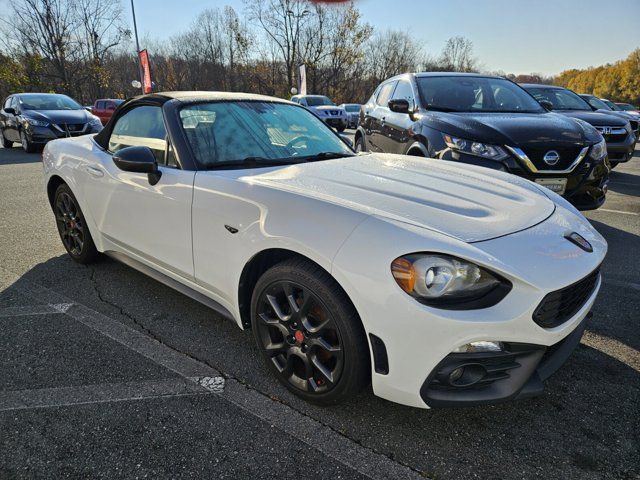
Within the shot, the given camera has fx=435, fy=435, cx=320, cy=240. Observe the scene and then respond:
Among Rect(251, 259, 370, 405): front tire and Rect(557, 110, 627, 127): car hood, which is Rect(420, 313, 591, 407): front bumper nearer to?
Rect(251, 259, 370, 405): front tire

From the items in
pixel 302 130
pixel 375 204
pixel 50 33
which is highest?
pixel 50 33

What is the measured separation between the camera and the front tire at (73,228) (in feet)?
11.5

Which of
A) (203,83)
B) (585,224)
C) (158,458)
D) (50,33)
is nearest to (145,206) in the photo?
(158,458)

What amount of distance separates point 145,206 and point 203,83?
190 feet

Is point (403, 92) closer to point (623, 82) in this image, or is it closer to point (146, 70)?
→ point (146, 70)

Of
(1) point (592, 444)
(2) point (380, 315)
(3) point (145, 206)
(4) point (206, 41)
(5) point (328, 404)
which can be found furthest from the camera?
(4) point (206, 41)

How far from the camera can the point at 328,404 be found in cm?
196

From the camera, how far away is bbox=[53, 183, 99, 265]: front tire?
11.5ft

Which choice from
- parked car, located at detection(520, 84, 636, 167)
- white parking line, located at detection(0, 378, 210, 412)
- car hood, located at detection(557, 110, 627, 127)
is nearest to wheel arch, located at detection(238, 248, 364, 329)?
white parking line, located at detection(0, 378, 210, 412)

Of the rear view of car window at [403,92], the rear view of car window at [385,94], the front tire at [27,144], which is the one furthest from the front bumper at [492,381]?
the front tire at [27,144]

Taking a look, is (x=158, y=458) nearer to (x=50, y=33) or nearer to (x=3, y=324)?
(x=3, y=324)

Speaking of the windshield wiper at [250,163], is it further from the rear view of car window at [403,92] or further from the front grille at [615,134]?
the front grille at [615,134]

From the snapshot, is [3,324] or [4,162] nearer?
[3,324]

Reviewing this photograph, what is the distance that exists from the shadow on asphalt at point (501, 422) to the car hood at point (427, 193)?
860 millimetres
